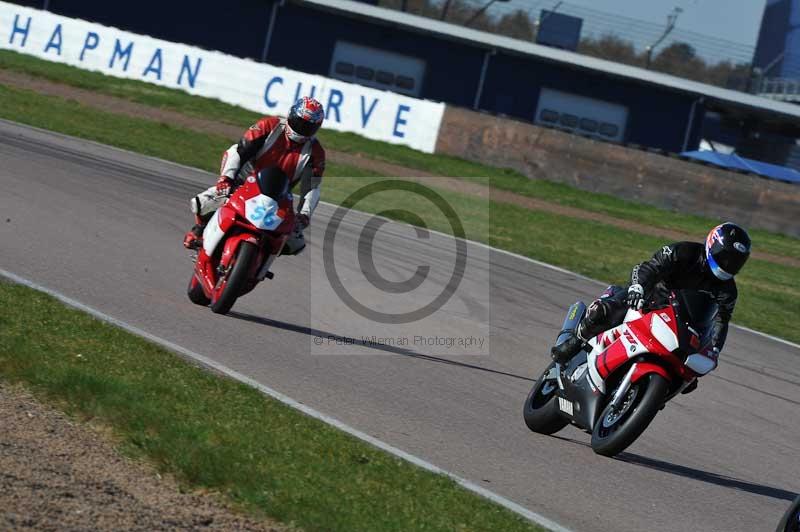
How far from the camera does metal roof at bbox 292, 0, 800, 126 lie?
4238 cm

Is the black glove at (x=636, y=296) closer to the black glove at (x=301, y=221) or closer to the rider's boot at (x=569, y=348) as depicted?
the rider's boot at (x=569, y=348)

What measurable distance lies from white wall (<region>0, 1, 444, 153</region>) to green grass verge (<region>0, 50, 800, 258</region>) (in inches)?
14.8

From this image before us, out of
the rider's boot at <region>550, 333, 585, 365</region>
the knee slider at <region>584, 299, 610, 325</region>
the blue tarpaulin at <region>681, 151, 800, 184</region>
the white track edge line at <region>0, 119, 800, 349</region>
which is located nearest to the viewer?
the knee slider at <region>584, 299, 610, 325</region>

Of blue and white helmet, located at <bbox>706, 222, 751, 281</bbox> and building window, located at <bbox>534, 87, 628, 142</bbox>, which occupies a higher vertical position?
building window, located at <bbox>534, 87, 628, 142</bbox>

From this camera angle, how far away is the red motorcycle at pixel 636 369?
283 inches

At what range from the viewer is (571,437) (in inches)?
322

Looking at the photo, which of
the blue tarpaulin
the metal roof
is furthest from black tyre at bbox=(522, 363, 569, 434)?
the metal roof

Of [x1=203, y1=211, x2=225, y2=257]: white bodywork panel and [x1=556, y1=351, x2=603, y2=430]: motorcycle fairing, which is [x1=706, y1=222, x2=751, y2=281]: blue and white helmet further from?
[x1=203, y1=211, x2=225, y2=257]: white bodywork panel

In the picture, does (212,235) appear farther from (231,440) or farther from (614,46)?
(614,46)

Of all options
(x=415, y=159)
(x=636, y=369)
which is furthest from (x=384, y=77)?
(x=636, y=369)

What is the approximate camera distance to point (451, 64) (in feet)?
142

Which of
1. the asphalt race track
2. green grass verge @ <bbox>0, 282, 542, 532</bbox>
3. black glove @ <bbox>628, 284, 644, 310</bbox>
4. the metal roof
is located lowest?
green grass verge @ <bbox>0, 282, 542, 532</bbox>

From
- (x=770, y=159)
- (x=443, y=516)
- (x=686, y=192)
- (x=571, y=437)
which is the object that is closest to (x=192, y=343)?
(x=571, y=437)

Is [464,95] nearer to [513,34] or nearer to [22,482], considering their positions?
[513,34]
